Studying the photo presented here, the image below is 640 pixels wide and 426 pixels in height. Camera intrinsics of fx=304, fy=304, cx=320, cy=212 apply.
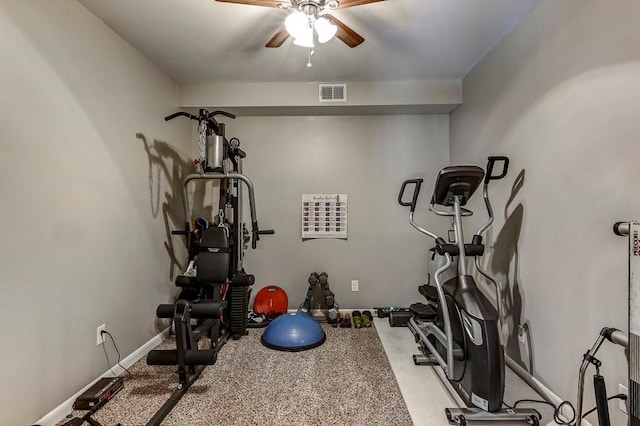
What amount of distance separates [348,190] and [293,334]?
1.77m

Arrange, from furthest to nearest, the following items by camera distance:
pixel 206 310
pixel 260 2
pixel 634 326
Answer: pixel 206 310
pixel 260 2
pixel 634 326

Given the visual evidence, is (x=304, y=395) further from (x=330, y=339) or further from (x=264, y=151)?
(x=264, y=151)

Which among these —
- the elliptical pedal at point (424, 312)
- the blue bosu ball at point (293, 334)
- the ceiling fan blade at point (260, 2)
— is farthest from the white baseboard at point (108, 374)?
the ceiling fan blade at point (260, 2)

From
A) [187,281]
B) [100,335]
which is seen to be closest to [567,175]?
[187,281]

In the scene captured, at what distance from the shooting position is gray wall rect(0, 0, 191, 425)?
158 centimetres

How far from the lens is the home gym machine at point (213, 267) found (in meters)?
2.27

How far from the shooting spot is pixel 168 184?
3.11 m

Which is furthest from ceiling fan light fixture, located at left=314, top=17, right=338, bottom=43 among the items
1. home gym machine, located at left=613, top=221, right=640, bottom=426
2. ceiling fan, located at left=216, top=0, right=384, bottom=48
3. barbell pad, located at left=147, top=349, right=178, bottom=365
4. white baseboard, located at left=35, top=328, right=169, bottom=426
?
white baseboard, located at left=35, top=328, right=169, bottom=426

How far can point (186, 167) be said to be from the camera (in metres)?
3.50

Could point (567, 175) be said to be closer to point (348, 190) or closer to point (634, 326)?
point (634, 326)

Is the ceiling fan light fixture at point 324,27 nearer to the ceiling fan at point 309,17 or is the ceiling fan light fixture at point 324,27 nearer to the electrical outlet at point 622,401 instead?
the ceiling fan at point 309,17

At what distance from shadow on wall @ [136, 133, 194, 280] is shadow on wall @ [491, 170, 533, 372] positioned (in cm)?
307

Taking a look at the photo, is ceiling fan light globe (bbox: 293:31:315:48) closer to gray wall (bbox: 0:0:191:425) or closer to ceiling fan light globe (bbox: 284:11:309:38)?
ceiling fan light globe (bbox: 284:11:309:38)

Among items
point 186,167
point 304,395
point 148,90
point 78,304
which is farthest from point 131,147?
point 304,395
